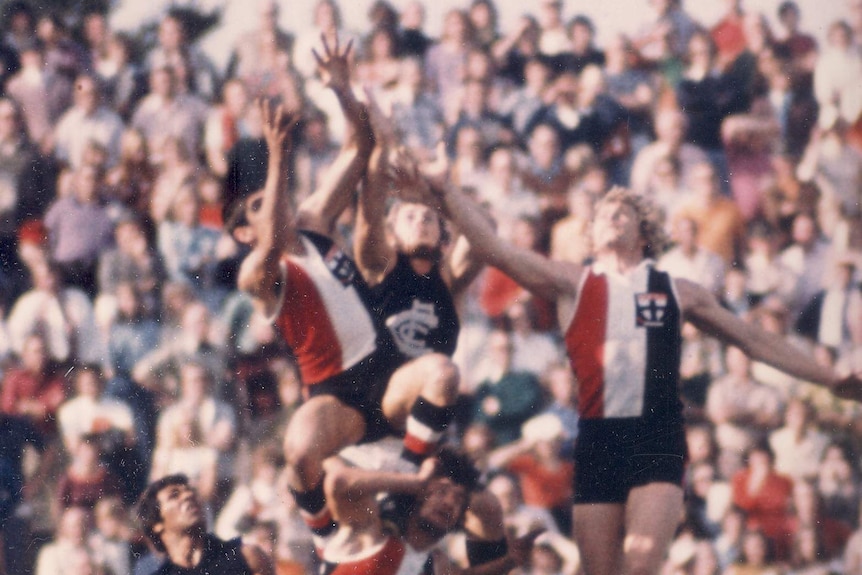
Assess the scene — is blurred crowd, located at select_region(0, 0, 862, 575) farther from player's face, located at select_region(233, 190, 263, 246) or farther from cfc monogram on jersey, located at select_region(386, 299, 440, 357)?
player's face, located at select_region(233, 190, 263, 246)

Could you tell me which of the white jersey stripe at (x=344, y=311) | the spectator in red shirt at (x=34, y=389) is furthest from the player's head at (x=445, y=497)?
the spectator in red shirt at (x=34, y=389)

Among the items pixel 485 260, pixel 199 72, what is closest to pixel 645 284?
pixel 485 260

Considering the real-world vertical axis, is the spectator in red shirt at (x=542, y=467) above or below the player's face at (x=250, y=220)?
below

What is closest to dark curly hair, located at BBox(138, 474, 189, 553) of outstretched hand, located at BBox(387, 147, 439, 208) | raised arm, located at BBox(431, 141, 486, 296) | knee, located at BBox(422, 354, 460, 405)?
knee, located at BBox(422, 354, 460, 405)

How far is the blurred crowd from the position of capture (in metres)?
8.37

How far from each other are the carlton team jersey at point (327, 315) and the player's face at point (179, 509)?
77cm

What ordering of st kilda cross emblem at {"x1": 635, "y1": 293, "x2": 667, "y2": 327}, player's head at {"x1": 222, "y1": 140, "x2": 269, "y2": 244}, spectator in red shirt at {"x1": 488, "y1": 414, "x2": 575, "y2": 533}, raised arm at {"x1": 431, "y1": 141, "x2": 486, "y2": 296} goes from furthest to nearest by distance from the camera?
player's head at {"x1": 222, "y1": 140, "x2": 269, "y2": 244} → spectator in red shirt at {"x1": 488, "y1": 414, "x2": 575, "y2": 533} → raised arm at {"x1": 431, "y1": 141, "x2": 486, "y2": 296} → st kilda cross emblem at {"x1": 635, "y1": 293, "x2": 667, "y2": 327}

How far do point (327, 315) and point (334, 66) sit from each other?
1.13m

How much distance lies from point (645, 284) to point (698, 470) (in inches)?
98.2

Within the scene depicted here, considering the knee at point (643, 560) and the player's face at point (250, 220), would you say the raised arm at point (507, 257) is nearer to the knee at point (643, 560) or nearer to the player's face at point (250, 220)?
the player's face at point (250, 220)

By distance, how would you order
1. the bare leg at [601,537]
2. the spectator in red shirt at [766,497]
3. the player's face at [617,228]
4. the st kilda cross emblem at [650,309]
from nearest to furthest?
the bare leg at [601,537], the st kilda cross emblem at [650,309], the player's face at [617,228], the spectator in red shirt at [766,497]

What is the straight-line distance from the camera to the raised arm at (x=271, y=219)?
6.01 metres

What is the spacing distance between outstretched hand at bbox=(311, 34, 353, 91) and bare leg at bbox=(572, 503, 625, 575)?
218cm

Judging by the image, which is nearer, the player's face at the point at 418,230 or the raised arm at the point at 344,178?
the player's face at the point at 418,230
